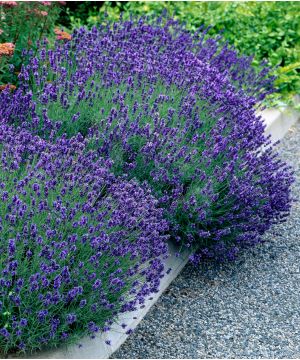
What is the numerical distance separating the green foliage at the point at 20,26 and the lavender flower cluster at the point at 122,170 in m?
0.23

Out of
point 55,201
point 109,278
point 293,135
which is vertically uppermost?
point 55,201

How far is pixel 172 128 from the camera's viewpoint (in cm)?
427

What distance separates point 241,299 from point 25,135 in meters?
1.62

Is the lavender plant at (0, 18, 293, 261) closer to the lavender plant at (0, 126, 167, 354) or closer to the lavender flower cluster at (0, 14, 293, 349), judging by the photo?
the lavender flower cluster at (0, 14, 293, 349)

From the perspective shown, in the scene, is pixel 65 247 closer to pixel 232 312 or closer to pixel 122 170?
pixel 122 170

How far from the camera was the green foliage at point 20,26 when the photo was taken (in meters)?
5.34

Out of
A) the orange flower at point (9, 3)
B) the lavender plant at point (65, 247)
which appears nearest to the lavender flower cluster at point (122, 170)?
the lavender plant at point (65, 247)

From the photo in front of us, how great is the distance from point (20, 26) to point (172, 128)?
74.2 inches

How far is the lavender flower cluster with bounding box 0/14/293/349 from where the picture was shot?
3.25 meters

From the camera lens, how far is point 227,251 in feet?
14.6

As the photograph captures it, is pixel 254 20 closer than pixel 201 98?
No

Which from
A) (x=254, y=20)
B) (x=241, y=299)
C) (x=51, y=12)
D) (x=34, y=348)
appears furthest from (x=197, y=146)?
(x=254, y=20)

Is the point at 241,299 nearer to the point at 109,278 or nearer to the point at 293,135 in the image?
the point at 109,278

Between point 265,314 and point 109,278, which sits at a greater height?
point 109,278
